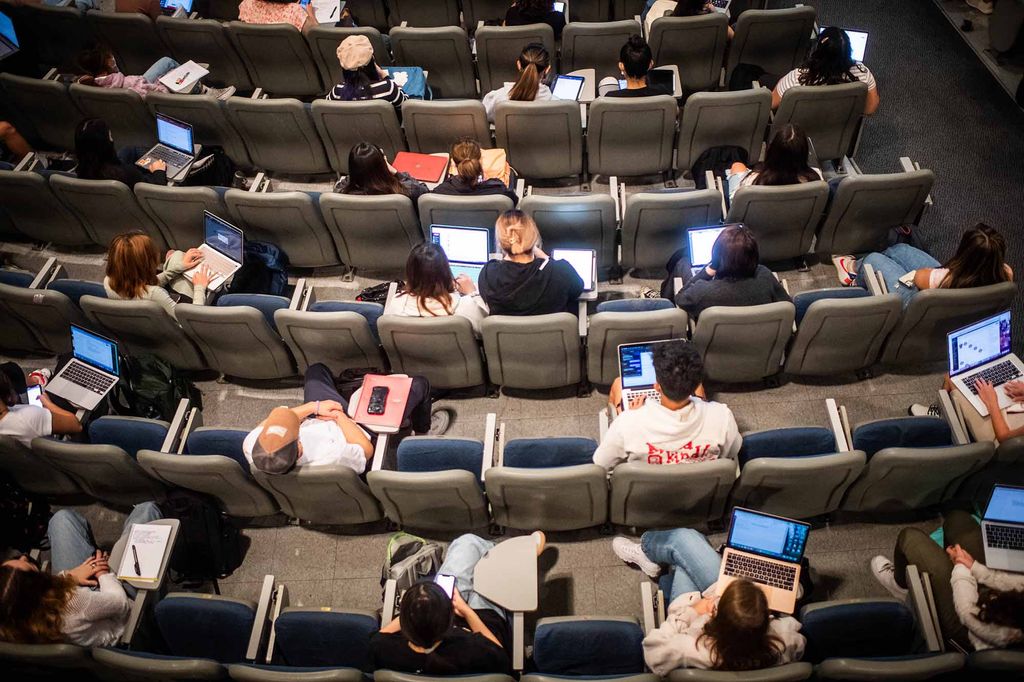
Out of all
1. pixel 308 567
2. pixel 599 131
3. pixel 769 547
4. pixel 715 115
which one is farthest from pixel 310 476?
pixel 715 115

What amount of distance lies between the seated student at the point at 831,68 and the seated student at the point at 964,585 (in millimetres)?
3075

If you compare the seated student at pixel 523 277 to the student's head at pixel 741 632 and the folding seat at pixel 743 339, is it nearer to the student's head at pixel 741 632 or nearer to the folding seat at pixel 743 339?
the folding seat at pixel 743 339

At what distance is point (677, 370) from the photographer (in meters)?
3.38

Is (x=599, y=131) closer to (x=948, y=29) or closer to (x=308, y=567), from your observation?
(x=308, y=567)

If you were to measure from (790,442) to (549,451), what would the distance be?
117 cm

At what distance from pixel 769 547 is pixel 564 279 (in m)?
1.75

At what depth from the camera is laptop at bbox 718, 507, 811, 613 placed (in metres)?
3.31

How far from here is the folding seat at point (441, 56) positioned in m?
6.01

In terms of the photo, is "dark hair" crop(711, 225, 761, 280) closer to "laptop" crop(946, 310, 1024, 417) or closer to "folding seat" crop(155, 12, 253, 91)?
"laptop" crop(946, 310, 1024, 417)

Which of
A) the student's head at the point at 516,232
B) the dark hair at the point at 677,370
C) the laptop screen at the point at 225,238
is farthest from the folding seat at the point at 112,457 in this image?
the dark hair at the point at 677,370

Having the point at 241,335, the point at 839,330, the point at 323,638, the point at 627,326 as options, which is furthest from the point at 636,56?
the point at 323,638

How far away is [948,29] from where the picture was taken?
24.2 ft

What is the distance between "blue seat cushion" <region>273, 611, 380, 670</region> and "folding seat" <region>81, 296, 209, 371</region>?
6.67 ft

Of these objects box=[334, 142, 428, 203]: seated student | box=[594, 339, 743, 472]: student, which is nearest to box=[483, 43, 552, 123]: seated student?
box=[334, 142, 428, 203]: seated student
